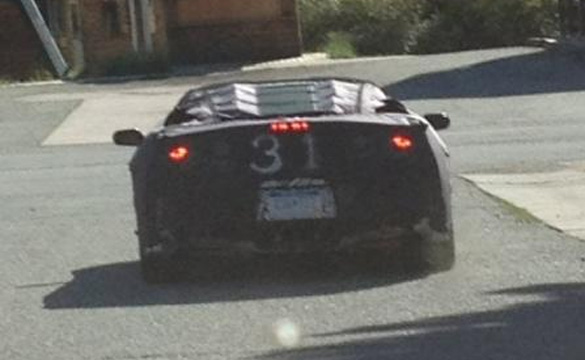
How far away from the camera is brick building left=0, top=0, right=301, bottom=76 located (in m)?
48.2

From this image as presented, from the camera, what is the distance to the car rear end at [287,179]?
13234mm

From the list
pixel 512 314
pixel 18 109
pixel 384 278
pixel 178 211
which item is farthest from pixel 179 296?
pixel 18 109

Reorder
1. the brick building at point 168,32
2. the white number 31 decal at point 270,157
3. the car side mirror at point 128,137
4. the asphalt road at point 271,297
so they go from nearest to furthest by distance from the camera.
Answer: the asphalt road at point 271,297 < the white number 31 decal at point 270,157 < the car side mirror at point 128,137 < the brick building at point 168,32

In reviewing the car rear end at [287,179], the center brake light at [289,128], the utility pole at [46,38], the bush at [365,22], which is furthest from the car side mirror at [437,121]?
the bush at [365,22]

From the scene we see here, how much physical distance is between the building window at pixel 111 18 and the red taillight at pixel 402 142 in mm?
36287

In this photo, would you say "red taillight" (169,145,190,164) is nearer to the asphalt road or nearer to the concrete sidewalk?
the asphalt road

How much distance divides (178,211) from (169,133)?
1.69 feet

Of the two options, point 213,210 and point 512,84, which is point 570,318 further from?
point 512,84

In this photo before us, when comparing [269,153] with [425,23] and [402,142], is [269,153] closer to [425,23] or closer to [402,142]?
[402,142]

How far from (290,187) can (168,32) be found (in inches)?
1408

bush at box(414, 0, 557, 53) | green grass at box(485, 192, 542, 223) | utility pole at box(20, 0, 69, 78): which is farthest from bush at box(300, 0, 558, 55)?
green grass at box(485, 192, 542, 223)

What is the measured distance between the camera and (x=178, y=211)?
524 inches

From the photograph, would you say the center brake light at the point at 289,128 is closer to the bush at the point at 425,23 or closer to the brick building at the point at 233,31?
the brick building at the point at 233,31

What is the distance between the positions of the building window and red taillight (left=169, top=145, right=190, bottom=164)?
36.1 meters
